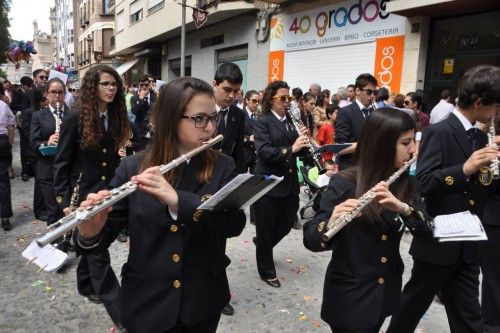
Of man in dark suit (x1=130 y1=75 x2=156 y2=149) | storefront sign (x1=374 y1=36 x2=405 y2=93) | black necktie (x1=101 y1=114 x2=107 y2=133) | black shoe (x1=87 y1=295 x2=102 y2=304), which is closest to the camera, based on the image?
black necktie (x1=101 y1=114 x2=107 y2=133)

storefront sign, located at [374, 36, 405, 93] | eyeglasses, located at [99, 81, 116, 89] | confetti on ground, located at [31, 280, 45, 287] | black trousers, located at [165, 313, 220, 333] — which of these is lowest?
confetti on ground, located at [31, 280, 45, 287]

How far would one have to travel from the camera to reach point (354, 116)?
504cm

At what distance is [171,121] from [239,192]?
468 millimetres

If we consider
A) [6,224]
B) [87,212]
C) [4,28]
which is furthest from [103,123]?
[4,28]

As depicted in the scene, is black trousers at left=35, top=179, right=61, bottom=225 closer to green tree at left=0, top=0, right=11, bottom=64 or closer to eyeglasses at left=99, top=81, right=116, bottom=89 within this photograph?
eyeglasses at left=99, top=81, right=116, bottom=89

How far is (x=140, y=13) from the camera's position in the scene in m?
26.5

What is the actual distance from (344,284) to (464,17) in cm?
945

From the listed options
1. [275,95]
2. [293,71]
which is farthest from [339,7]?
[275,95]

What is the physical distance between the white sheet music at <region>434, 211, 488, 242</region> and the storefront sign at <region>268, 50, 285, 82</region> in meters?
12.9

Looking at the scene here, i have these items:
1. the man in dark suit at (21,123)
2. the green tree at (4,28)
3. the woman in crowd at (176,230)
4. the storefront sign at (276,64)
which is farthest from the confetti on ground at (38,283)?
the green tree at (4,28)

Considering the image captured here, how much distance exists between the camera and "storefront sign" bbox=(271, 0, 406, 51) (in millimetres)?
10812

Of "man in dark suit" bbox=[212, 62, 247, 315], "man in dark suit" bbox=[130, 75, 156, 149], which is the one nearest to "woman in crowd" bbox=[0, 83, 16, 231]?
"man in dark suit" bbox=[130, 75, 156, 149]

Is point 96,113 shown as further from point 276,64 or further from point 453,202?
point 276,64

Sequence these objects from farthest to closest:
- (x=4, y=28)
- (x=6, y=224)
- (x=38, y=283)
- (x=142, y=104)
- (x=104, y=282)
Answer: (x=4, y=28), (x=142, y=104), (x=6, y=224), (x=38, y=283), (x=104, y=282)
